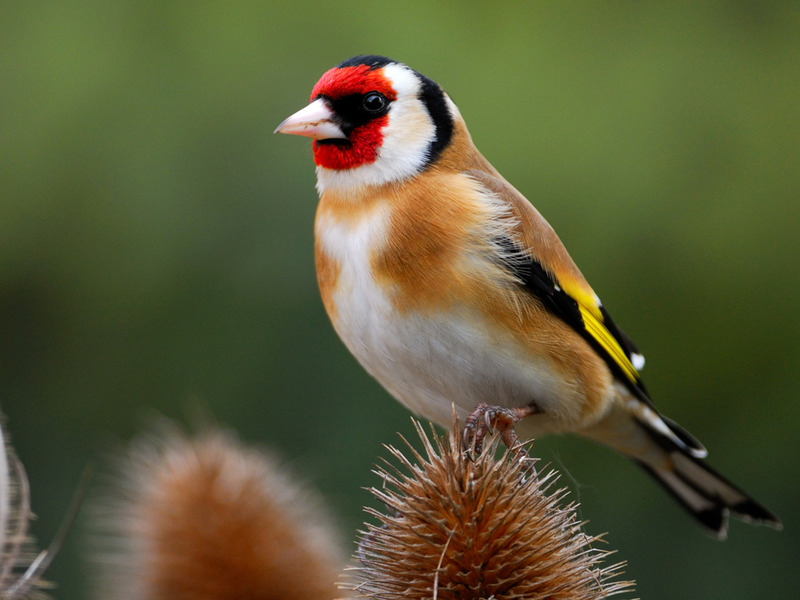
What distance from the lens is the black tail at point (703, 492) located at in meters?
2.18

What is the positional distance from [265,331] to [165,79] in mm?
916

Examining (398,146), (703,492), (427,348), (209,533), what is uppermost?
(398,146)

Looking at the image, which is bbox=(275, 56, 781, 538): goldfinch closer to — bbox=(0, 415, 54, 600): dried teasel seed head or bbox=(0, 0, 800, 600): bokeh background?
bbox=(0, 415, 54, 600): dried teasel seed head

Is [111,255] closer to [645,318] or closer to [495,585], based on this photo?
[645,318]

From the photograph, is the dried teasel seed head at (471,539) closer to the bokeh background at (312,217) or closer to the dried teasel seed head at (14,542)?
the dried teasel seed head at (14,542)

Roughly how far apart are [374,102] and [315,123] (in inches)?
6.1

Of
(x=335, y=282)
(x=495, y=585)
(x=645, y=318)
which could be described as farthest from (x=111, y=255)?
(x=495, y=585)

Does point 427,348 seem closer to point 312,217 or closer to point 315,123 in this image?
point 315,123

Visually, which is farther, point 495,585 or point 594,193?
point 594,193

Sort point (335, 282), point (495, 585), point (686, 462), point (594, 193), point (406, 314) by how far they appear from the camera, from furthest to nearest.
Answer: point (594, 193), point (686, 462), point (335, 282), point (406, 314), point (495, 585)

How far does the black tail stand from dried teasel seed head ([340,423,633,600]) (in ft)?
3.15

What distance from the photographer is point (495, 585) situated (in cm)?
128

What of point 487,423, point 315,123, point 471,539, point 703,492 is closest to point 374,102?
point 315,123

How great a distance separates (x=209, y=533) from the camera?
5.84 ft
